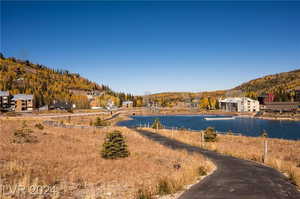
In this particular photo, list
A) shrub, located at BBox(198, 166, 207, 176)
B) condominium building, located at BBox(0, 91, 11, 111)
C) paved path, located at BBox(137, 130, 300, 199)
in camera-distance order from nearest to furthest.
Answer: paved path, located at BBox(137, 130, 300, 199) → shrub, located at BBox(198, 166, 207, 176) → condominium building, located at BBox(0, 91, 11, 111)

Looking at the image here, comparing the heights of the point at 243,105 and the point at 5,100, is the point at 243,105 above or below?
below

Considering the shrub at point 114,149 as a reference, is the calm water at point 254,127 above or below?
below

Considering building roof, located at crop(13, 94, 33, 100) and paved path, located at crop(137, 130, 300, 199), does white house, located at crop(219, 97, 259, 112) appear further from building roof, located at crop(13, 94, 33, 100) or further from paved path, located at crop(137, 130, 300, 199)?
paved path, located at crop(137, 130, 300, 199)

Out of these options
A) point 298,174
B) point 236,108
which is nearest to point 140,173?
point 298,174

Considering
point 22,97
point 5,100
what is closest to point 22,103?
point 22,97

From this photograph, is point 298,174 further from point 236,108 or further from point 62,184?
point 236,108

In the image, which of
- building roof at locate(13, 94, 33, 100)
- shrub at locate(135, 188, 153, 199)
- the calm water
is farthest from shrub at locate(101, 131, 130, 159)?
building roof at locate(13, 94, 33, 100)

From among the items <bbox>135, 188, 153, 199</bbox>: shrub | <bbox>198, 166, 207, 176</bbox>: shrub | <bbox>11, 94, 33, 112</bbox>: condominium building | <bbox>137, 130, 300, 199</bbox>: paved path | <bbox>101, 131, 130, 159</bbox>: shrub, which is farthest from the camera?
<bbox>11, 94, 33, 112</bbox>: condominium building

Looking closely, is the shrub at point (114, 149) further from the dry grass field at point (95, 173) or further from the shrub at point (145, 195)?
the shrub at point (145, 195)

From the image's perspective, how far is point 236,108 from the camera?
164875mm

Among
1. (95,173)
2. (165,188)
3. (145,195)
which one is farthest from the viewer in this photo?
(95,173)

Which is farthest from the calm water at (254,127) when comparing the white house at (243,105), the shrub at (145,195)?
the shrub at (145,195)

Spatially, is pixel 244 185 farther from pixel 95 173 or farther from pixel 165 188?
pixel 95 173

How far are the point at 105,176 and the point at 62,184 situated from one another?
2.82 m
